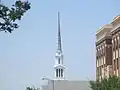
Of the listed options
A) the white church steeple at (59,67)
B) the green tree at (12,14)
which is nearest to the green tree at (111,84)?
the green tree at (12,14)

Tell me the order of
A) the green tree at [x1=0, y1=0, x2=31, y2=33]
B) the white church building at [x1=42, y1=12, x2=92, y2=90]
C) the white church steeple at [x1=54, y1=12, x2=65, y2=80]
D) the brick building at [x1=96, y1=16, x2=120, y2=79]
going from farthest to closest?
the white church steeple at [x1=54, y1=12, x2=65, y2=80] < the white church building at [x1=42, y1=12, x2=92, y2=90] < the brick building at [x1=96, y1=16, x2=120, y2=79] < the green tree at [x1=0, y1=0, x2=31, y2=33]

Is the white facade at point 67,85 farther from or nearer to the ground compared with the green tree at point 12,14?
farther from the ground

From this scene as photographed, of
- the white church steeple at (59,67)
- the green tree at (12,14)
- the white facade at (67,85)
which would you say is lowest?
the green tree at (12,14)

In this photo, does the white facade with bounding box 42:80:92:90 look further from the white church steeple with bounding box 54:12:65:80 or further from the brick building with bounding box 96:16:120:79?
the brick building with bounding box 96:16:120:79

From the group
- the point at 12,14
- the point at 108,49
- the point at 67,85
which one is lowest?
the point at 12,14

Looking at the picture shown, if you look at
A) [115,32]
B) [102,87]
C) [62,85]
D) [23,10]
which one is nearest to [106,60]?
[115,32]

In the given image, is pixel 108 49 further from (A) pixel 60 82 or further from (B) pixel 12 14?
(B) pixel 12 14

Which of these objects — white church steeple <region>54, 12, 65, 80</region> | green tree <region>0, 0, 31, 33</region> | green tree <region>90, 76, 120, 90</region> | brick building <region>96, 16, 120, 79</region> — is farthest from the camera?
white church steeple <region>54, 12, 65, 80</region>

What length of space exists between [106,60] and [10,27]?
77912mm

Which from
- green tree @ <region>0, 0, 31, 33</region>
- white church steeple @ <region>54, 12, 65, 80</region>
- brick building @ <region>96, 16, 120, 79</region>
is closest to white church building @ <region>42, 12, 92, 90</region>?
white church steeple @ <region>54, 12, 65, 80</region>

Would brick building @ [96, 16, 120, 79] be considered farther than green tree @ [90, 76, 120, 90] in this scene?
Yes

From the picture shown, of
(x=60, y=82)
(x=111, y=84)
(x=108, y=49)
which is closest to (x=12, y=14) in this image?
(x=111, y=84)

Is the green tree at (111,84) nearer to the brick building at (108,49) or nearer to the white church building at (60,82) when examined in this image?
the brick building at (108,49)

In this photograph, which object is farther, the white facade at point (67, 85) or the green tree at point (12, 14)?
the white facade at point (67, 85)
